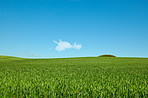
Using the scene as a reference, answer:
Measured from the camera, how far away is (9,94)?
4.53m

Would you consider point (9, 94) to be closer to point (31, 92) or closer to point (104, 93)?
point (31, 92)

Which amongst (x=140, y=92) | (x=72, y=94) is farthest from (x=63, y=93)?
(x=140, y=92)

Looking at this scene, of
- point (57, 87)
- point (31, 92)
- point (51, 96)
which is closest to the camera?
point (51, 96)

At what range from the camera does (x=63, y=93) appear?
4.44 metres

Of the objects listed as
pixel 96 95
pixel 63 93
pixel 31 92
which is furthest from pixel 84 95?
pixel 31 92

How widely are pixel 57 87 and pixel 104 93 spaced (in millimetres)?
1749


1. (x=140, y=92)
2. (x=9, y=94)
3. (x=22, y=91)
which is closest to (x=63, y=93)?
(x=22, y=91)

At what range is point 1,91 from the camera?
4664mm

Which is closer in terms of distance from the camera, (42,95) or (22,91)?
(42,95)

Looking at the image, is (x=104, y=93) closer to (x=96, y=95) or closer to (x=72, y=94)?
(x=96, y=95)

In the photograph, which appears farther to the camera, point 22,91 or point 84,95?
point 22,91

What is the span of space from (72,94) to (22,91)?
176cm

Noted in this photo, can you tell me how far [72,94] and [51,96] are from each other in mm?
650

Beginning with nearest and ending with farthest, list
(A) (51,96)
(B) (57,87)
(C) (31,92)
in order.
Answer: (A) (51,96) → (C) (31,92) → (B) (57,87)
